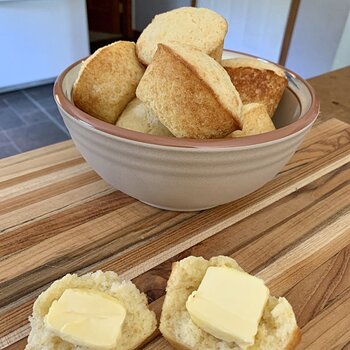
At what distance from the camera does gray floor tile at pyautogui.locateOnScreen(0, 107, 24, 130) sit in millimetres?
2215

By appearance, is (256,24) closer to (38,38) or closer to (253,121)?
(38,38)

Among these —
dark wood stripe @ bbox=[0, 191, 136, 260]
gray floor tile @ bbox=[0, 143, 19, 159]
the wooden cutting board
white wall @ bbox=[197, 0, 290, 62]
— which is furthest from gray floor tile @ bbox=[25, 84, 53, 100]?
dark wood stripe @ bbox=[0, 191, 136, 260]

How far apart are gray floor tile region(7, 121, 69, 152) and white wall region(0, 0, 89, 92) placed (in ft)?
1.72

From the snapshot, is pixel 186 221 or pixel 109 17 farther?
pixel 109 17

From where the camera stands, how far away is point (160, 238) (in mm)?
537

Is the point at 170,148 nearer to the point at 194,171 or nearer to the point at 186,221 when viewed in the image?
the point at 194,171

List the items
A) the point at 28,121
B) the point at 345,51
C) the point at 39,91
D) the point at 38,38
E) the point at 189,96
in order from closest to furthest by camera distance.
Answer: the point at 189,96 → the point at 345,51 → the point at 28,121 → the point at 38,38 → the point at 39,91

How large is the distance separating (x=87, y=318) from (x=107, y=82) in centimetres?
32

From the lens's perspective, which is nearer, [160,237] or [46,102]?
[160,237]

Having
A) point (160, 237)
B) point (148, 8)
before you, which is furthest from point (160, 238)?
point (148, 8)

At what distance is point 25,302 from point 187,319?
19 centimetres

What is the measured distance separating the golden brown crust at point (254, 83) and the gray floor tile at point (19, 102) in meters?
2.10

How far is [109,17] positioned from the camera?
3828 mm

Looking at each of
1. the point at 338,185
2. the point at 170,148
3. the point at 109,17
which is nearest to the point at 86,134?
the point at 170,148
